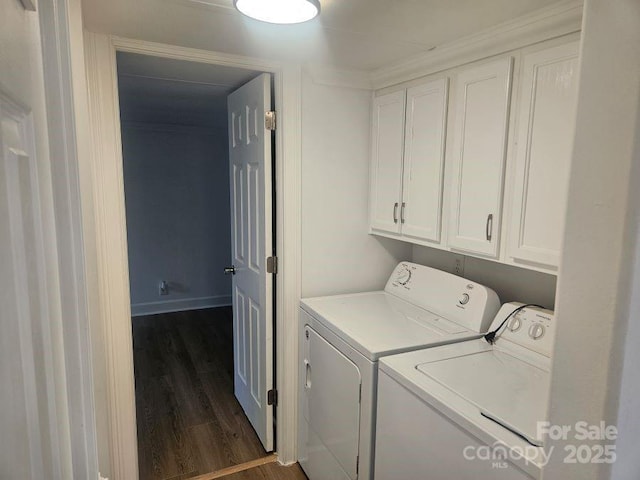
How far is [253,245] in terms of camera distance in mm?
2342

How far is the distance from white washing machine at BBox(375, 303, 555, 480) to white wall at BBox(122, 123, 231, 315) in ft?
11.9

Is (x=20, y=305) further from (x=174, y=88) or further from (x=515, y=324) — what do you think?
(x=174, y=88)

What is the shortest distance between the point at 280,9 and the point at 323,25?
9.9 inches

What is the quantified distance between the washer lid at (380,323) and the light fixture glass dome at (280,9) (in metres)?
1.18

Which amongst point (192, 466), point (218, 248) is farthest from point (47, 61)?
point (218, 248)

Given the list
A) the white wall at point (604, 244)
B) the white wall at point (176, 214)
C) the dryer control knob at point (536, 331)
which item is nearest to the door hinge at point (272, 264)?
the dryer control knob at point (536, 331)

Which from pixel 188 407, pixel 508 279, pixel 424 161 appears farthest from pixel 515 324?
pixel 188 407

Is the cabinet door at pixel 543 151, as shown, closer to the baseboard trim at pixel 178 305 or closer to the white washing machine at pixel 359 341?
the white washing machine at pixel 359 341

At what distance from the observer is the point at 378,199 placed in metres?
2.28

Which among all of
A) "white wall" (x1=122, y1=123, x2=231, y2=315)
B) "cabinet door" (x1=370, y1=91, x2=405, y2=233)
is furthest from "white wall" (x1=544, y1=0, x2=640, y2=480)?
"white wall" (x1=122, y1=123, x2=231, y2=315)

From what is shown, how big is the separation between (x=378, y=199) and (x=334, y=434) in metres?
1.19

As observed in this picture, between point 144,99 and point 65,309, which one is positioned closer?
point 65,309

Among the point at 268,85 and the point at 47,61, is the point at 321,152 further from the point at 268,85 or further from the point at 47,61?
the point at 47,61

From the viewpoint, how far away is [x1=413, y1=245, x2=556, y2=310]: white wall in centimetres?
172
